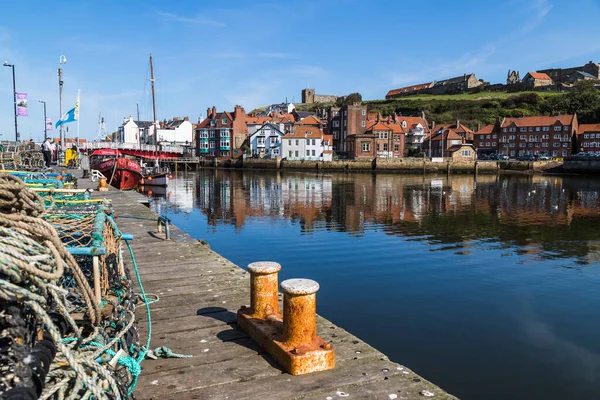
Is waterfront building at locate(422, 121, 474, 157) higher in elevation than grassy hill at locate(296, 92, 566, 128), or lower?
lower

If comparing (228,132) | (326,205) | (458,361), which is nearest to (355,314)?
(458,361)

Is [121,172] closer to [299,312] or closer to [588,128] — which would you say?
[299,312]

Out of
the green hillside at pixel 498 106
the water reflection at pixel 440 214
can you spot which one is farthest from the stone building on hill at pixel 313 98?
the water reflection at pixel 440 214

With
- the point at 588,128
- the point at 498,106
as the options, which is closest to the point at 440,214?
Result: the point at 588,128

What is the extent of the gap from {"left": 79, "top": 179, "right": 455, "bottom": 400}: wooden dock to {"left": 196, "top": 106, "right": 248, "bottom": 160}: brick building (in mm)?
96873

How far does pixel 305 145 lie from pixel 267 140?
976 centimetres

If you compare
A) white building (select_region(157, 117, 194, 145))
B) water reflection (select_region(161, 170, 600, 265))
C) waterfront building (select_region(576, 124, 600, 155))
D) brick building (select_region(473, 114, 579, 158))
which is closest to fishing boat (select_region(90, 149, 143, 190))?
water reflection (select_region(161, 170, 600, 265))

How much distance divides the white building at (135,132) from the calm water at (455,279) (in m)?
97.9

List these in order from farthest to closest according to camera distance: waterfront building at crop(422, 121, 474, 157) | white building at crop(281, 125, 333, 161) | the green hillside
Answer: the green hillside
waterfront building at crop(422, 121, 474, 157)
white building at crop(281, 125, 333, 161)

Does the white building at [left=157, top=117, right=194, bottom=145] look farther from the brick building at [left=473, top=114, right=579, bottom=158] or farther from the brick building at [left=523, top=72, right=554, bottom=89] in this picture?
the brick building at [left=523, top=72, right=554, bottom=89]

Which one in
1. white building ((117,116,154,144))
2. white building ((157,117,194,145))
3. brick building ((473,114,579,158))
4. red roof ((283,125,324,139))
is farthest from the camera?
white building ((157,117,194,145))

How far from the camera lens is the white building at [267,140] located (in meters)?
99.8

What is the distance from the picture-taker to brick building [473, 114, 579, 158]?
328ft

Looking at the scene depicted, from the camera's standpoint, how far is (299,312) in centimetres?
482
